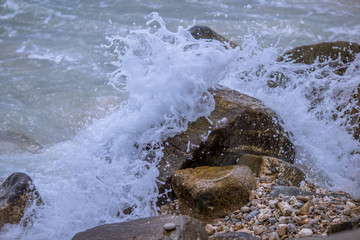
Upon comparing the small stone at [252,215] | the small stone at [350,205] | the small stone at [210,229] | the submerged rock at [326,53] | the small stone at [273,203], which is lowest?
the small stone at [210,229]

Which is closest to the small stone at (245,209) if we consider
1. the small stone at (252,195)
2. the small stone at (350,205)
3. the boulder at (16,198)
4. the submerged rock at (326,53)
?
the small stone at (252,195)

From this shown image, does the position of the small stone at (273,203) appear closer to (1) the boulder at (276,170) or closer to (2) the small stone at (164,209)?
(1) the boulder at (276,170)

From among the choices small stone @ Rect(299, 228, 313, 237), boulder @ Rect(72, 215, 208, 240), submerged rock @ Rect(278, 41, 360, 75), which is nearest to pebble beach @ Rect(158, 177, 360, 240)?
small stone @ Rect(299, 228, 313, 237)

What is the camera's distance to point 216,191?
327 cm

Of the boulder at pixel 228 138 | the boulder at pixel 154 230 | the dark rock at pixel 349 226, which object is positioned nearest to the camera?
the dark rock at pixel 349 226

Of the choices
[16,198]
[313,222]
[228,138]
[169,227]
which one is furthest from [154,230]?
[228,138]

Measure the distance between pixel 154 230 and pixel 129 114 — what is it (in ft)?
6.02

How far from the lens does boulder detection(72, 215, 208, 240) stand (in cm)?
267

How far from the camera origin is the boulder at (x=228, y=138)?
392cm

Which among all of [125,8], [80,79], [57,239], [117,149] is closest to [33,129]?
[80,79]

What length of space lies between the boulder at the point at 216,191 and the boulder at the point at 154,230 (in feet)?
1.55

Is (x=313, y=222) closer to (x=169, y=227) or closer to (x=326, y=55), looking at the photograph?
(x=169, y=227)

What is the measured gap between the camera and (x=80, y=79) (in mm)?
7816

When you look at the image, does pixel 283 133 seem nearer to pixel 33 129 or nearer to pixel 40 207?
pixel 40 207
